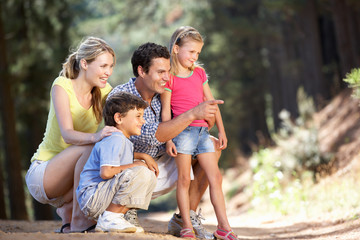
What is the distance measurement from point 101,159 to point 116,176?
0.18 m

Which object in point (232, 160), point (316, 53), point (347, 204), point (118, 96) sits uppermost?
point (316, 53)

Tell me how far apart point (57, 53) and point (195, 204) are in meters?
11.4

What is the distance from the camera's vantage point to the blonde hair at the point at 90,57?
4445 millimetres

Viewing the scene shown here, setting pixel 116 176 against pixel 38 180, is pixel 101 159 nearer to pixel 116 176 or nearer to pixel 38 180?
pixel 116 176

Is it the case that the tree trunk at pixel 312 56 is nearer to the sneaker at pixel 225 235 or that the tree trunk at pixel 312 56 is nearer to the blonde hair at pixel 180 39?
the blonde hair at pixel 180 39

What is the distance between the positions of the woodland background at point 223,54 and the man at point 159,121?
6.76 metres

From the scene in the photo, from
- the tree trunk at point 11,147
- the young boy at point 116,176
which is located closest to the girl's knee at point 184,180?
the young boy at point 116,176

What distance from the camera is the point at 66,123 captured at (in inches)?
170

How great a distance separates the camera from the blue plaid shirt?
4.32m

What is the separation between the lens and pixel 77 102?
4.54 m

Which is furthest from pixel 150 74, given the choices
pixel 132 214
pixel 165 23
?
pixel 165 23

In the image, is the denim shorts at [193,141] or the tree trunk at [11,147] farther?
the tree trunk at [11,147]

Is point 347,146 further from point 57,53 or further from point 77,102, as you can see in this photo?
point 57,53

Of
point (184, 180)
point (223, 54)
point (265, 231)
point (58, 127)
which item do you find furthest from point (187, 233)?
point (223, 54)
